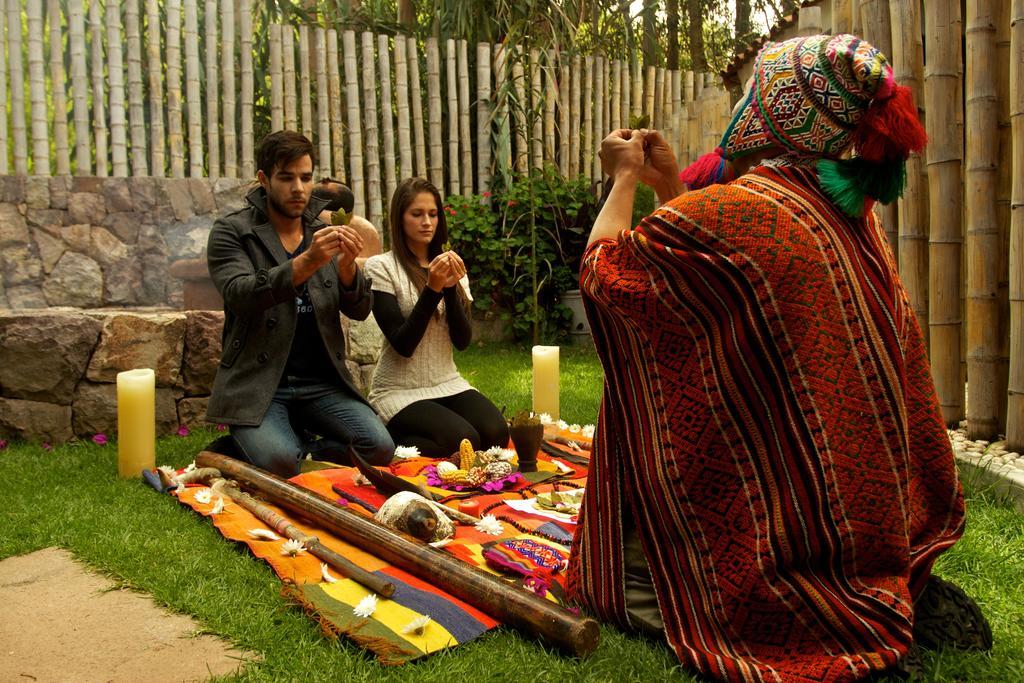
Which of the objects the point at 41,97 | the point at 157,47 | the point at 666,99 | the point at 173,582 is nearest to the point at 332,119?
the point at 157,47

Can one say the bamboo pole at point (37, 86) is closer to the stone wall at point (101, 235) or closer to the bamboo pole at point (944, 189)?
the stone wall at point (101, 235)

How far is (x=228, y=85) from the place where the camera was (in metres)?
6.34

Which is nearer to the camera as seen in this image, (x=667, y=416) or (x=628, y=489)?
(x=667, y=416)

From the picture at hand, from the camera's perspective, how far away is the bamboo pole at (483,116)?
7.53 metres

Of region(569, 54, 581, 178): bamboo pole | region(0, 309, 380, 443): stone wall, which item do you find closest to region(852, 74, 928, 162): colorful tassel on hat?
region(0, 309, 380, 443): stone wall

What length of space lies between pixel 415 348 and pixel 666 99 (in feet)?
18.6

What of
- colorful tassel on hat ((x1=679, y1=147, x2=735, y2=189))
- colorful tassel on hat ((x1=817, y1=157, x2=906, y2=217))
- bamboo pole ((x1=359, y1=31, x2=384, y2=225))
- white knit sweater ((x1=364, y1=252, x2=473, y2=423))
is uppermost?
bamboo pole ((x1=359, y1=31, x2=384, y2=225))

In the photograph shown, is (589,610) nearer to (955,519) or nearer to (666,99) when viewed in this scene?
(955,519)

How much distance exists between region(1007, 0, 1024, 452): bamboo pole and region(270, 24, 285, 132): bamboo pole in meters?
4.96

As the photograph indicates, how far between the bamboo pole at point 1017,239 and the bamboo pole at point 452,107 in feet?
15.6

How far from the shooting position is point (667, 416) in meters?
1.95

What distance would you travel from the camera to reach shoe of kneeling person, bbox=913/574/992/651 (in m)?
2.03

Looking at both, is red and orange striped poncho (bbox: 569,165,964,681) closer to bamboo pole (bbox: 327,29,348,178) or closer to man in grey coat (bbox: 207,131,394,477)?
man in grey coat (bbox: 207,131,394,477)

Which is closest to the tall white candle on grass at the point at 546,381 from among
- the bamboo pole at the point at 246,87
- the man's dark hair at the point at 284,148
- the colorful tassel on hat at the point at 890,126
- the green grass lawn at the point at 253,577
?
the man's dark hair at the point at 284,148
